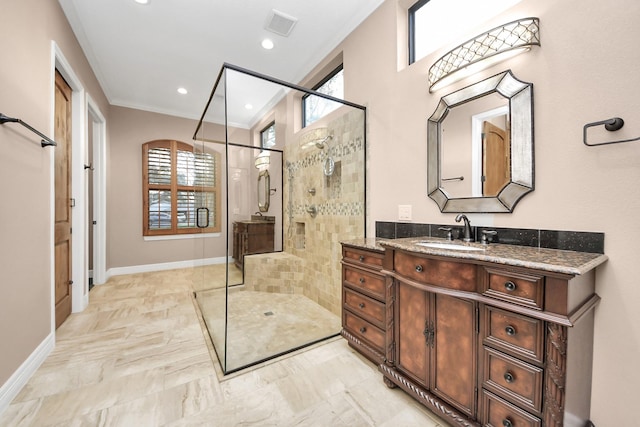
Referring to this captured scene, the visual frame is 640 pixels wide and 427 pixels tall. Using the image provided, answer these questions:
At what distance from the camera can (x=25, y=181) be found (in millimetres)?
1701

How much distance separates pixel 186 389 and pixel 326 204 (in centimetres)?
198

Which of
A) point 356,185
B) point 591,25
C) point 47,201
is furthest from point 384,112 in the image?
point 47,201

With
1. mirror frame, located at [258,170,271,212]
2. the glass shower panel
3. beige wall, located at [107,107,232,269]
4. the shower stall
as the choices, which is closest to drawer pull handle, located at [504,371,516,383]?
the shower stall

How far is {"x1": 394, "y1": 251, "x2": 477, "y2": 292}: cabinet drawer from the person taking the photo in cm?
121

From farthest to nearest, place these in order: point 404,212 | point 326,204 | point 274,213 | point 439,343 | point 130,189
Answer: point 130,189
point 274,213
point 326,204
point 404,212
point 439,343

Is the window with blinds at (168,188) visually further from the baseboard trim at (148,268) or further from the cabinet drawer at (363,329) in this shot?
the cabinet drawer at (363,329)

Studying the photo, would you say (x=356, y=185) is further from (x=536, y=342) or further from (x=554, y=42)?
(x=536, y=342)

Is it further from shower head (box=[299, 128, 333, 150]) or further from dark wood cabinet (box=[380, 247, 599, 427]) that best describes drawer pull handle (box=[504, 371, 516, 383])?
shower head (box=[299, 128, 333, 150])

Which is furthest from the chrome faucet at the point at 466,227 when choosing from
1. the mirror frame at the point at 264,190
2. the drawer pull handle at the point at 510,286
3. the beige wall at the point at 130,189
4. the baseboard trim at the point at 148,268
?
the beige wall at the point at 130,189

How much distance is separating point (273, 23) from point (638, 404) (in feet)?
11.5

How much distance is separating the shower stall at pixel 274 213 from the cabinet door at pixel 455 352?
111 cm

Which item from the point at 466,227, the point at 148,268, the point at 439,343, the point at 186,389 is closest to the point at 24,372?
the point at 186,389

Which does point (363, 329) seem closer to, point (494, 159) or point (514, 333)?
point (514, 333)

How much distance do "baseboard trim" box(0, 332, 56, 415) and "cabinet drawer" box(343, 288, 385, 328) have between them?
205cm
